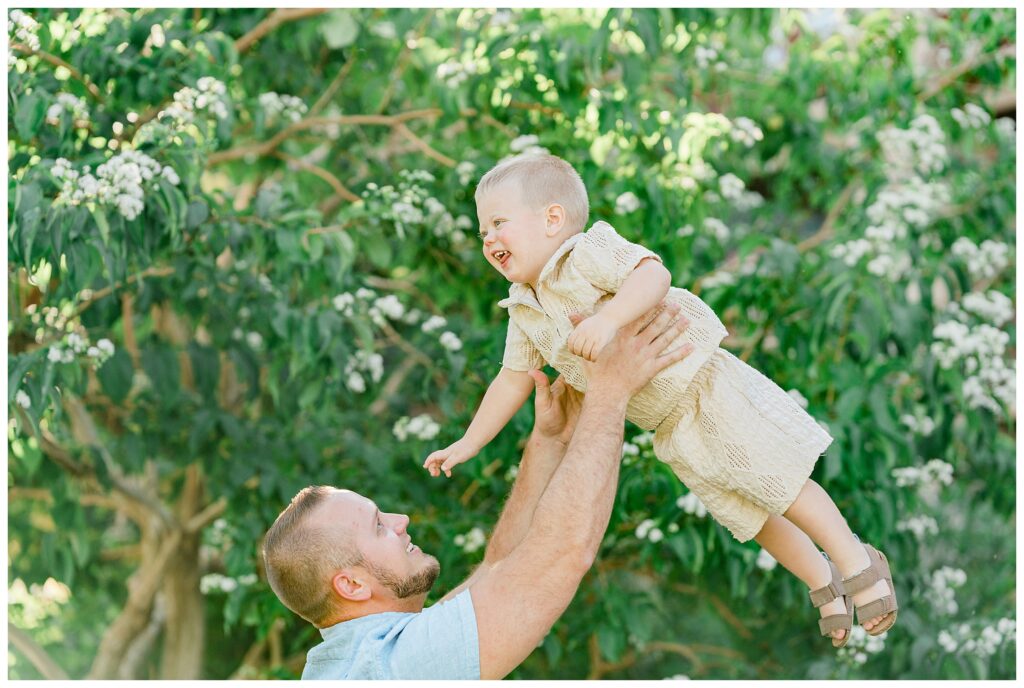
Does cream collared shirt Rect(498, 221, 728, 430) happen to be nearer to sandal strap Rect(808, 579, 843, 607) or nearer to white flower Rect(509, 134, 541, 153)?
sandal strap Rect(808, 579, 843, 607)

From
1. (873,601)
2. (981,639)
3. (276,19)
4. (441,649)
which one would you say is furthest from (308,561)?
(981,639)

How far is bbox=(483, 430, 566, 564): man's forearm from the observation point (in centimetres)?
237

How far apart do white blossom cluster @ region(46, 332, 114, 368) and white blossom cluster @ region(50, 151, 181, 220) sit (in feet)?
1.12

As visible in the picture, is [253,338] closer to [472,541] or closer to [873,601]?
[472,541]

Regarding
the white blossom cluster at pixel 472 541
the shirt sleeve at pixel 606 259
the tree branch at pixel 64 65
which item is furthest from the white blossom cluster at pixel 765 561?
the tree branch at pixel 64 65

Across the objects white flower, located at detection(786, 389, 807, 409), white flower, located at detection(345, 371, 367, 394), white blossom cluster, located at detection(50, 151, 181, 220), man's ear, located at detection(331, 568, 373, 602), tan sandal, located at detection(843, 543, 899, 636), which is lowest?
white flower, located at detection(786, 389, 807, 409)

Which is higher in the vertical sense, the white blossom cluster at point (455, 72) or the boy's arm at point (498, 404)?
the white blossom cluster at point (455, 72)

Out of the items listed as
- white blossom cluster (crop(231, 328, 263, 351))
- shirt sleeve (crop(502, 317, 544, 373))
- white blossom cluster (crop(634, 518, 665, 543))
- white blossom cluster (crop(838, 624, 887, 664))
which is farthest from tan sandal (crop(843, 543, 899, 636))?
white blossom cluster (crop(231, 328, 263, 351))

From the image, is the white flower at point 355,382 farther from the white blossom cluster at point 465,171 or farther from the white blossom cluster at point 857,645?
the white blossom cluster at point 857,645

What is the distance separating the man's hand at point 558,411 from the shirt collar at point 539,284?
9.1 inches

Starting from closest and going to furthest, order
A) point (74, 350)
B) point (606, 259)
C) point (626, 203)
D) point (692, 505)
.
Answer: point (606, 259), point (74, 350), point (692, 505), point (626, 203)

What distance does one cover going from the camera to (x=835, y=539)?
219cm

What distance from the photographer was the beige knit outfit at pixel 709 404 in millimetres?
2137

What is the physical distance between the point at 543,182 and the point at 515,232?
0.11m
